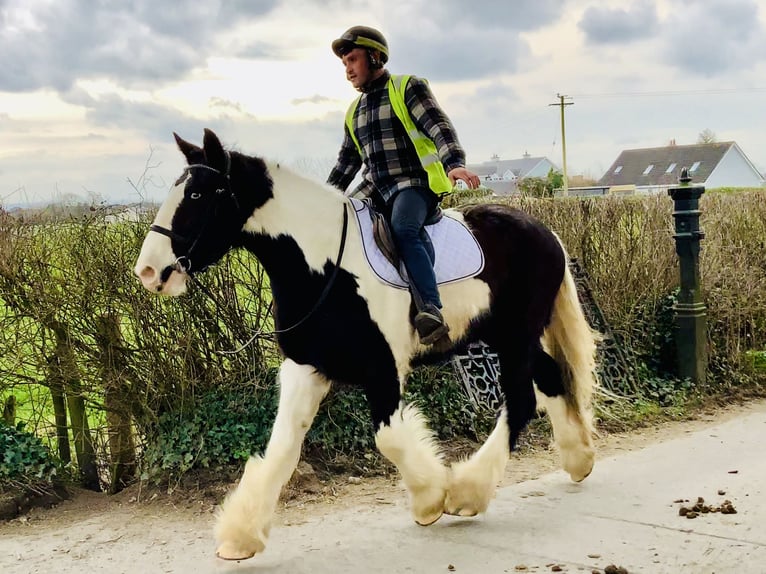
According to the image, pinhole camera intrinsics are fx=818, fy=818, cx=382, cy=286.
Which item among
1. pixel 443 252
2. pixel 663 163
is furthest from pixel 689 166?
pixel 443 252

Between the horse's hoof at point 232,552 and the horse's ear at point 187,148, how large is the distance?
1.92 m

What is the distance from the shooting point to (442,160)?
14.1ft

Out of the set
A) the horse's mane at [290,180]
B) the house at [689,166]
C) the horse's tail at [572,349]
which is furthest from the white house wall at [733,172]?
the horse's mane at [290,180]

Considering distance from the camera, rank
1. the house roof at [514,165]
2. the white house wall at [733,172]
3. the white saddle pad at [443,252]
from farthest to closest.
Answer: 1. the house roof at [514,165]
2. the white house wall at [733,172]
3. the white saddle pad at [443,252]

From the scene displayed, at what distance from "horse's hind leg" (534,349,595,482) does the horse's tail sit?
19 mm

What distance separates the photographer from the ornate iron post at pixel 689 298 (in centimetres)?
763

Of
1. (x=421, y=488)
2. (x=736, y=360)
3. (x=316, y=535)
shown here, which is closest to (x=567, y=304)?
(x=421, y=488)

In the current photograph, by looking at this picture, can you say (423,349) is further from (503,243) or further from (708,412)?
(708,412)

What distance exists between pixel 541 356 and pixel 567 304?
0.40 meters

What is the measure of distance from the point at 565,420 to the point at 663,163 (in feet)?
178

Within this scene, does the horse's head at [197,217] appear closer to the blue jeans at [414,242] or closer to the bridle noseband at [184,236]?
the bridle noseband at [184,236]

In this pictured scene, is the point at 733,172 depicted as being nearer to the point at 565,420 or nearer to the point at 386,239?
the point at 565,420

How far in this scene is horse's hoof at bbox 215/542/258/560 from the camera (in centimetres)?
405

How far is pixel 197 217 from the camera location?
389 cm
